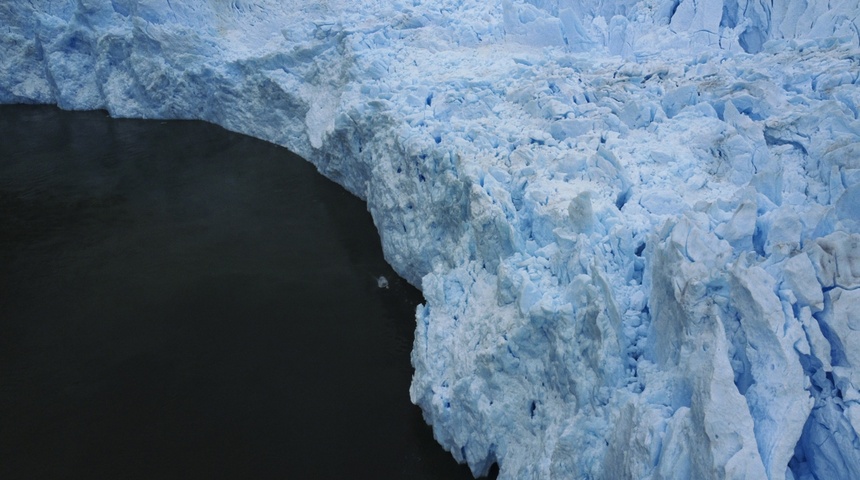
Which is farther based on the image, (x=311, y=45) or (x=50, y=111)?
(x=50, y=111)

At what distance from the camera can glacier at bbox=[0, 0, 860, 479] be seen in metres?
3.76

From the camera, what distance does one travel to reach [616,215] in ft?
18.7

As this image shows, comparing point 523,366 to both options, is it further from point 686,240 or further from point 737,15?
point 737,15

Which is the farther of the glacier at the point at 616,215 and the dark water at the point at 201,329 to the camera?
the dark water at the point at 201,329

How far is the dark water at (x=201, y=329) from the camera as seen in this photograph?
6484 mm

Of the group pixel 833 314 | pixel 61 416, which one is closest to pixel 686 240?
pixel 833 314

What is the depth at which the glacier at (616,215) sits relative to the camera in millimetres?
3760

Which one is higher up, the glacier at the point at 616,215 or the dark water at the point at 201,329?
the glacier at the point at 616,215

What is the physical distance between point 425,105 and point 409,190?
1169 mm

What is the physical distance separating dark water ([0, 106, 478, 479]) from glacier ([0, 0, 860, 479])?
674mm

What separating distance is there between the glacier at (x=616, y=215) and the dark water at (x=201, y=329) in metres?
0.67

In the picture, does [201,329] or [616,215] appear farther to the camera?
[201,329]

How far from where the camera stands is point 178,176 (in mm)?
13023

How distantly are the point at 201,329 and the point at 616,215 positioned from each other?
5.24 meters
